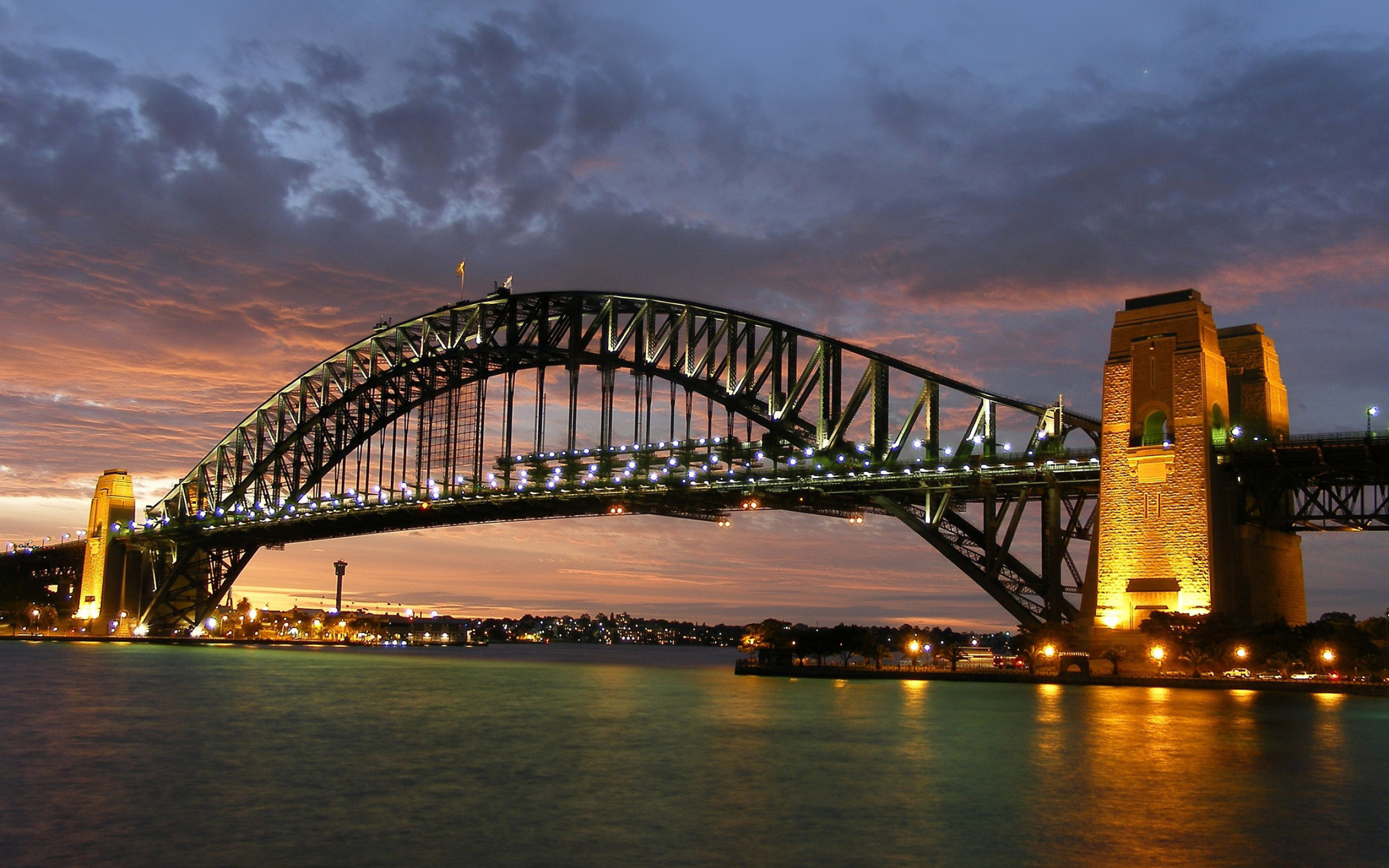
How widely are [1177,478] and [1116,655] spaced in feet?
26.4

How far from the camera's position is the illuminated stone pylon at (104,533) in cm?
10975

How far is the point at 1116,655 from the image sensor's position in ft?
183

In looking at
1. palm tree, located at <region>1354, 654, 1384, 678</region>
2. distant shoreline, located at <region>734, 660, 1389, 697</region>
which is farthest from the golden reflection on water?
palm tree, located at <region>1354, 654, 1384, 678</region>

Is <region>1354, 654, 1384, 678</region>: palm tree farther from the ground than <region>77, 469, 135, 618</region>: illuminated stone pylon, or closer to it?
closer to it


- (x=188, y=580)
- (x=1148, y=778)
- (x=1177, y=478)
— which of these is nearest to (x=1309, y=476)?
(x=1177, y=478)

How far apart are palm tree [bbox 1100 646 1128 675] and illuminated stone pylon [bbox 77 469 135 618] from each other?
85.3m

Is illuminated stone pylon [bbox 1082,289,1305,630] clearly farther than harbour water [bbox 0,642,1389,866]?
Yes

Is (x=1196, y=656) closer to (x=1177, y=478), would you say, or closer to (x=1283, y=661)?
(x=1283, y=661)

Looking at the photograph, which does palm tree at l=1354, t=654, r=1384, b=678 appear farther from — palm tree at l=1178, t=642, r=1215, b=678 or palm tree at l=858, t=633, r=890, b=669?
palm tree at l=858, t=633, r=890, b=669

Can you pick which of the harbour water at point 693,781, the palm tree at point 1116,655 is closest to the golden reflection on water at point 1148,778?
the harbour water at point 693,781

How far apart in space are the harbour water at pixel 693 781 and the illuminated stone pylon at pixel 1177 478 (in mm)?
4445

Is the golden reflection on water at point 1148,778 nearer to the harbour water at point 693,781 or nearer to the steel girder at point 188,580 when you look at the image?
the harbour water at point 693,781

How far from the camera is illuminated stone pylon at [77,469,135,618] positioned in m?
110

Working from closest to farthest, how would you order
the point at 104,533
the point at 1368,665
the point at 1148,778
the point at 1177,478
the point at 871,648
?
1. the point at 1148,778
2. the point at 1177,478
3. the point at 1368,665
4. the point at 871,648
5. the point at 104,533
